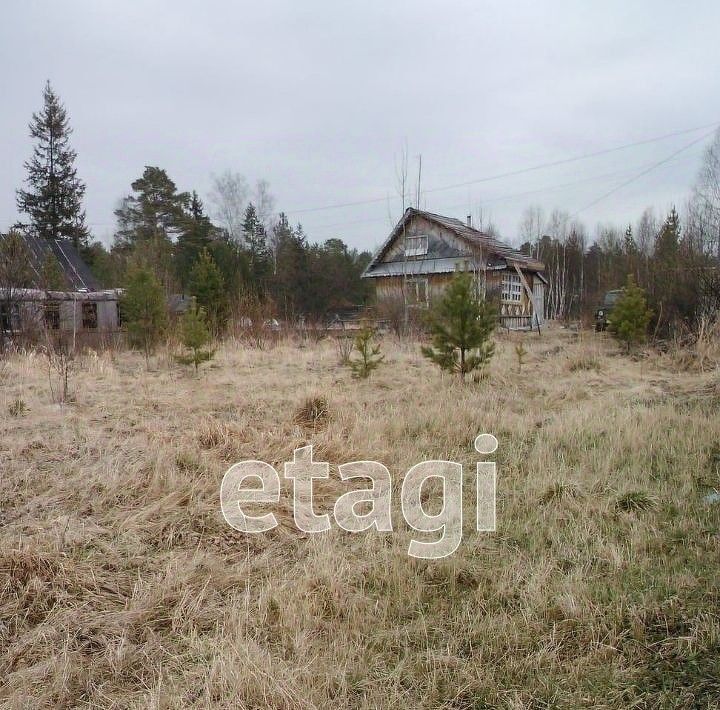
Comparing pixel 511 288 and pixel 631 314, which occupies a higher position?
pixel 511 288

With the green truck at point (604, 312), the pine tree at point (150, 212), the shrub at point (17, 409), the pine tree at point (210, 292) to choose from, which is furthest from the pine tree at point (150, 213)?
the shrub at point (17, 409)

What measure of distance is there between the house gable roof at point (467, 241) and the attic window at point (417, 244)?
72cm

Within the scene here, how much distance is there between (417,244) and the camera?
85.1ft

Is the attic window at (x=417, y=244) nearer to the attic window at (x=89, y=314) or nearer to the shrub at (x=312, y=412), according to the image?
the attic window at (x=89, y=314)

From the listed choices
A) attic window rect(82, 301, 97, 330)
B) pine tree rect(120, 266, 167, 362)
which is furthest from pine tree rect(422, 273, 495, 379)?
attic window rect(82, 301, 97, 330)

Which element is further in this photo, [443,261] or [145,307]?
[443,261]

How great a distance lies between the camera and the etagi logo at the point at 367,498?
11.3ft

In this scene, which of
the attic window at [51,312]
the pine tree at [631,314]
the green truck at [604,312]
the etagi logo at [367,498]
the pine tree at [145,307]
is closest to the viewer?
the etagi logo at [367,498]

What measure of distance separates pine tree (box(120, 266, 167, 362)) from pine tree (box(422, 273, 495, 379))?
7137 mm

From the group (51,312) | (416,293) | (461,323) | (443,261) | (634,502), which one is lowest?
(634,502)

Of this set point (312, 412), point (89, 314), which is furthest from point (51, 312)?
point (312, 412)

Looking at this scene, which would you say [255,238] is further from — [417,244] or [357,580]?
[357,580]

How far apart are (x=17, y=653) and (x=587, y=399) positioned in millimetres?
7096

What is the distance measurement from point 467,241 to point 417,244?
10.3 ft
